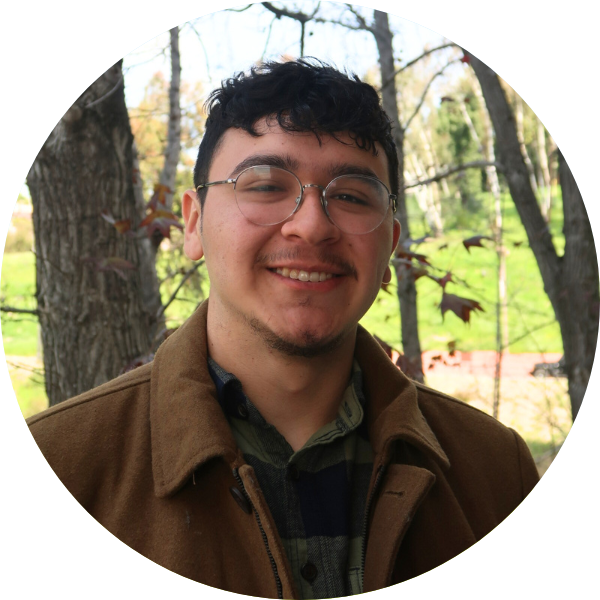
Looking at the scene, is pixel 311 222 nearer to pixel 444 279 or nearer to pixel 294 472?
pixel 294 472

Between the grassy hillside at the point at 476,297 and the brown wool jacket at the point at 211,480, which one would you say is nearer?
the brown wool jacket at the point at 211,480

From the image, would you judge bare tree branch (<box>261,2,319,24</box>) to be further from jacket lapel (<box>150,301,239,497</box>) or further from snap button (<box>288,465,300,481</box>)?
snap button (<box>288,465,300,481</box>)

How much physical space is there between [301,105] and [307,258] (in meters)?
0.33

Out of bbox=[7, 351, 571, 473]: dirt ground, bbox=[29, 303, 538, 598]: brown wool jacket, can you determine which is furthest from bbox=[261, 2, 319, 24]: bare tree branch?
bbox=[7, 351, 571, 473]: dirt ground

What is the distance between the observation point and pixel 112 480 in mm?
1193

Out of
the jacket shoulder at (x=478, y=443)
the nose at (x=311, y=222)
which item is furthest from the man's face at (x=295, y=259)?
the jacket shoulder at (x=478, y=443)

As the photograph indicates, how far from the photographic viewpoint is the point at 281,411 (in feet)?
4.34

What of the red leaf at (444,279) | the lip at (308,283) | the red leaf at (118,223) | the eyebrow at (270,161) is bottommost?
the red leaf at (444,279)

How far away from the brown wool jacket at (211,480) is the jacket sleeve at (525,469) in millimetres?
84

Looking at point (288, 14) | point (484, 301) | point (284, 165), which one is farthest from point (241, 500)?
point (484, 301)

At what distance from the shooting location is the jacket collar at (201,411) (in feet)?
3.84

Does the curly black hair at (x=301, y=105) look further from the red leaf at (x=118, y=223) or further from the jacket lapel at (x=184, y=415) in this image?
the red leaf at (x=118, y=223)

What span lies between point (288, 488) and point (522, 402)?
150 cm

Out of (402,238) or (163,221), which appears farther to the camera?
(402,238)
